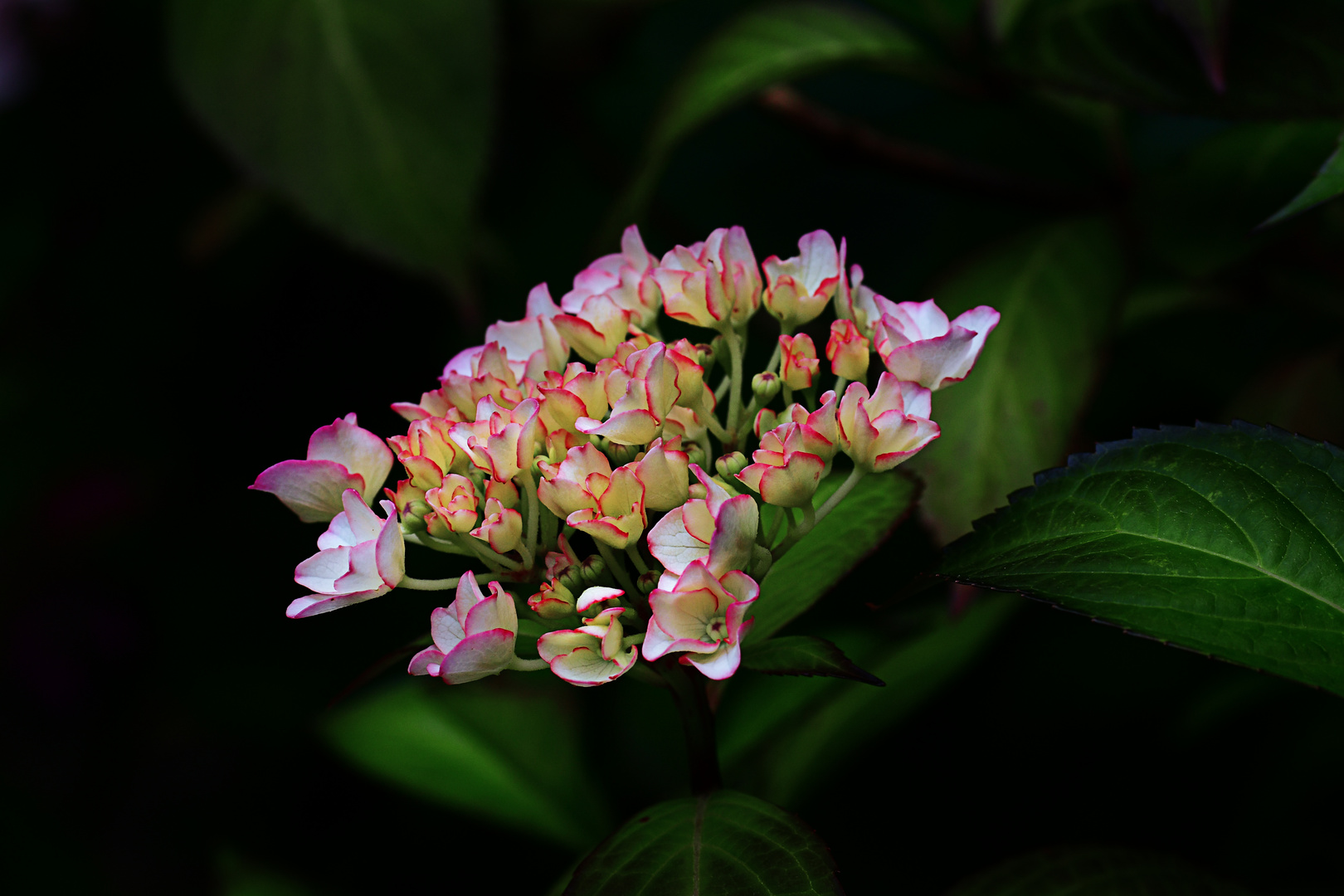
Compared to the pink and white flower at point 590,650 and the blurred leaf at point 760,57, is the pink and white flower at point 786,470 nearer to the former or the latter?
the pink and white flower at point 590,650

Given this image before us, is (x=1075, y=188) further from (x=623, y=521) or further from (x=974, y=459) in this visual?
(x=623, y=521)

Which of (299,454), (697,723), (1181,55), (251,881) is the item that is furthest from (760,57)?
(251,881)

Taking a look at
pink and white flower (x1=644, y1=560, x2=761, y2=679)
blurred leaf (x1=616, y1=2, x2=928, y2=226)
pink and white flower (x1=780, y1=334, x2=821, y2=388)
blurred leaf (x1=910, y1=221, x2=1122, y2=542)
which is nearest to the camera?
pink and white flower (x1=644, y1=560, x2=761, y2=679)

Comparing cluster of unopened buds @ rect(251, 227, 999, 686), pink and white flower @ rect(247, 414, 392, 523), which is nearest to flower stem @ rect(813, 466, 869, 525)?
cluster of unopened buds @ rect(251, 227, 999, 686)

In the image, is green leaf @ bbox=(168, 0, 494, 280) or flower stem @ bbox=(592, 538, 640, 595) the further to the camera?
green leaf @ bbox=(168, 0, 494, 280)

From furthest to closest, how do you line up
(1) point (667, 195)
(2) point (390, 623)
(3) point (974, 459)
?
(1) point (667, 195) → (2) point (390, 623) → (3) point (974, 459)

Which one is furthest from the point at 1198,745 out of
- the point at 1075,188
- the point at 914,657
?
the point at 1075,188

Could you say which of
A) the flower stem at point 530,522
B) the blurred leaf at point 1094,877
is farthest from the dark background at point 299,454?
the flower stem at point 530,522

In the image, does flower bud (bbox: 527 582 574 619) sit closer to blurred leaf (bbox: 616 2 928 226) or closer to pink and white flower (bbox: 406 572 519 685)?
pink and white flower (bbox: 406 572 519 685)

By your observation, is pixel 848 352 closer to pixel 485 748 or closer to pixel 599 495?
pixel 599 495
